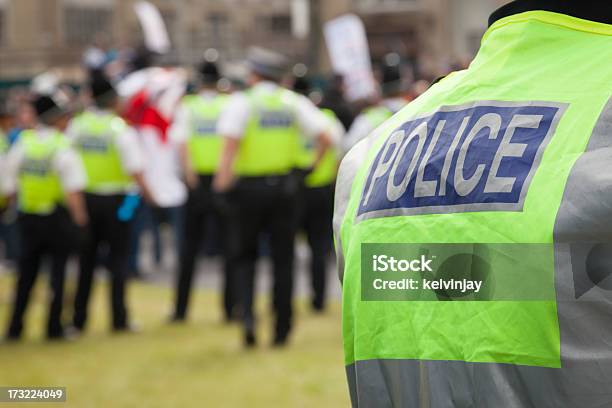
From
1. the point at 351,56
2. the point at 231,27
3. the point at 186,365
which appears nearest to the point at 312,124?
the point at 186,365

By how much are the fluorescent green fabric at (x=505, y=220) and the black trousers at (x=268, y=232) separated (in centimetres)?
654

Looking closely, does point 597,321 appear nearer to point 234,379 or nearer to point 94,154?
point 234,379

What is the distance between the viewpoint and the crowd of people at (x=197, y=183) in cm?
853

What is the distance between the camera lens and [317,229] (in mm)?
11367

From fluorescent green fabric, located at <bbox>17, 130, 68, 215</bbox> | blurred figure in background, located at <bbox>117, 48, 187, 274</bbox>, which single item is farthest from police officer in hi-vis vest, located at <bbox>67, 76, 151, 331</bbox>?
blurred figure in background, located at <bbox>117, 48, 187, 274</bbox>

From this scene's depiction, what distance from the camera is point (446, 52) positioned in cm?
4303

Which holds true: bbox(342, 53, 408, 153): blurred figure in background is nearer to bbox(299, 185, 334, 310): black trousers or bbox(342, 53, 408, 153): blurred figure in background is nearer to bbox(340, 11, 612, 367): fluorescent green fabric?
bbox(299, 185, 334, 310): black trousers

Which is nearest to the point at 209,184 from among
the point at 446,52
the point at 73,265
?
the point at 73,265

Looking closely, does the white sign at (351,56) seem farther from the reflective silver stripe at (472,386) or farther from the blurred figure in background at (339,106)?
the reflective silver stripe at (472,386)

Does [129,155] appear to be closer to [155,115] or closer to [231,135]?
[231,135]

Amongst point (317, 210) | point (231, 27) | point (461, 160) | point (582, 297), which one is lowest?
point (231, 27)

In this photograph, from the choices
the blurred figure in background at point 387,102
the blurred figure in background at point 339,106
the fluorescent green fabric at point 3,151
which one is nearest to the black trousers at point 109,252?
the fluorescent green fabric at point 3,151

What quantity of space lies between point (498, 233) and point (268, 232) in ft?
23.4

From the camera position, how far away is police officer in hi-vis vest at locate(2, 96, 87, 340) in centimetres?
948
